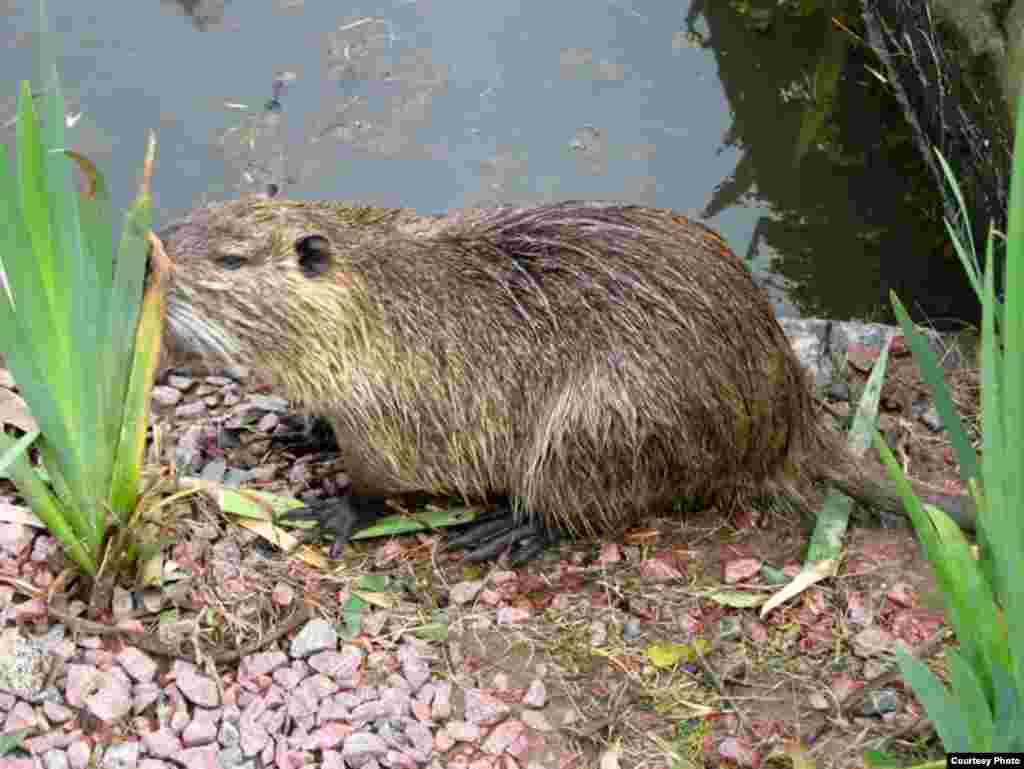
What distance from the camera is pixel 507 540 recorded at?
291 centimetres

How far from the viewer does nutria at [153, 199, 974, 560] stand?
2.65 meters

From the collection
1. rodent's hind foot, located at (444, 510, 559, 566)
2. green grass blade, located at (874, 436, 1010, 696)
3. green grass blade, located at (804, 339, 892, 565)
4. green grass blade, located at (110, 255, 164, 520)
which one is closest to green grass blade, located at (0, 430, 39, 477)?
green grass blade, located at (110, 255, 164, 520)

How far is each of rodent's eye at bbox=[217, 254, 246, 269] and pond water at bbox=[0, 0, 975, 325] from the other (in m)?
1.57

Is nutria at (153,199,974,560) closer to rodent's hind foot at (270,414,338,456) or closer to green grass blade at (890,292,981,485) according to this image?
rodent's hind foot at (270,414,338,456)

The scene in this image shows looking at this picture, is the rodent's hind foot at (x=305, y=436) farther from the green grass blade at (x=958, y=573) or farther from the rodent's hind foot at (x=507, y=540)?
the green grass blade at (x=958, y=573)

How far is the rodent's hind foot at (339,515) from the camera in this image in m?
2.87

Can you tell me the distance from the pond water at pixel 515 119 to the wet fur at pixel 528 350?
1.36 metres

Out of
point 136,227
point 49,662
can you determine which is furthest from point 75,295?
point 49,662

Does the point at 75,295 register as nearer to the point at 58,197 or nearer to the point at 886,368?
the point at 58,197

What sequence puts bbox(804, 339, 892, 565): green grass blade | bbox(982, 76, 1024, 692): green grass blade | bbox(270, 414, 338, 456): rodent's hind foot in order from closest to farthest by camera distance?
bbox(982, 76, 1024, 692): green grass blade → bbox(804, 339, 892, 565): green grass blade → bbox(270, 414, 338, 456): rodent's hind foot

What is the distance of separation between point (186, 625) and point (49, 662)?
26cm

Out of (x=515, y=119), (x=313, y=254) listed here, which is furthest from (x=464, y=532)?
(x=515, y=119)

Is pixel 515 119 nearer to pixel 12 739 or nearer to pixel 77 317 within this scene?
pixel 77 317

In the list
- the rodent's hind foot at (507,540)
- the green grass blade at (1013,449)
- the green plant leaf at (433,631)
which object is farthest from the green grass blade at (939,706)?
the rodent's hind foot at (507,540)
